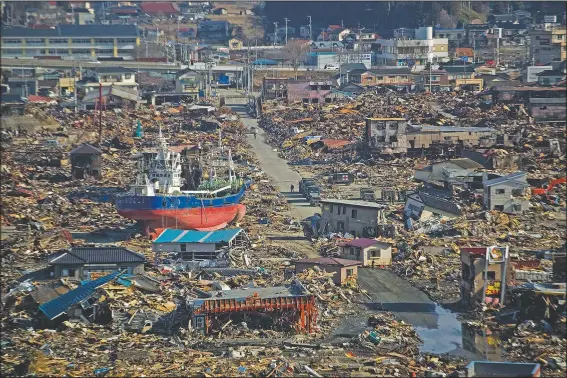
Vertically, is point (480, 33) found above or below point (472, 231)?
above

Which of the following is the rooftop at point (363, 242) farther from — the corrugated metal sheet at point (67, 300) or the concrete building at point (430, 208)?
the corrugated metal sheet at point (67, 300)

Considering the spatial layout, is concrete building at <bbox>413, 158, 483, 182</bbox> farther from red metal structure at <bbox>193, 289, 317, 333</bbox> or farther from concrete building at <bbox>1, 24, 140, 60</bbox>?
concrete building at <bbox>1, 24, 140, 60</bbox>

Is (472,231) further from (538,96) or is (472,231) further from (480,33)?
(480,33)

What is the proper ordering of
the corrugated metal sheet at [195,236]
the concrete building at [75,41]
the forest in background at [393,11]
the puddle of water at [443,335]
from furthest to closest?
1. the forest in background at [393,11]
2. the concrete building at [75,41]
3. the corrugated metal sheet at [195,236]
4. the puddle of water at [443,335]

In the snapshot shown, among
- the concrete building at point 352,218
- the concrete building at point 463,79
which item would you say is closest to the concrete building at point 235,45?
the concrete building at point 463,79

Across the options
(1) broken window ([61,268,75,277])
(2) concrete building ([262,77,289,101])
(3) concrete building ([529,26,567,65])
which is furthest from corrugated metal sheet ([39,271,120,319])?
(3) concrete building ([529,26,567,65])

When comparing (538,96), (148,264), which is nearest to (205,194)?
(148,264)
